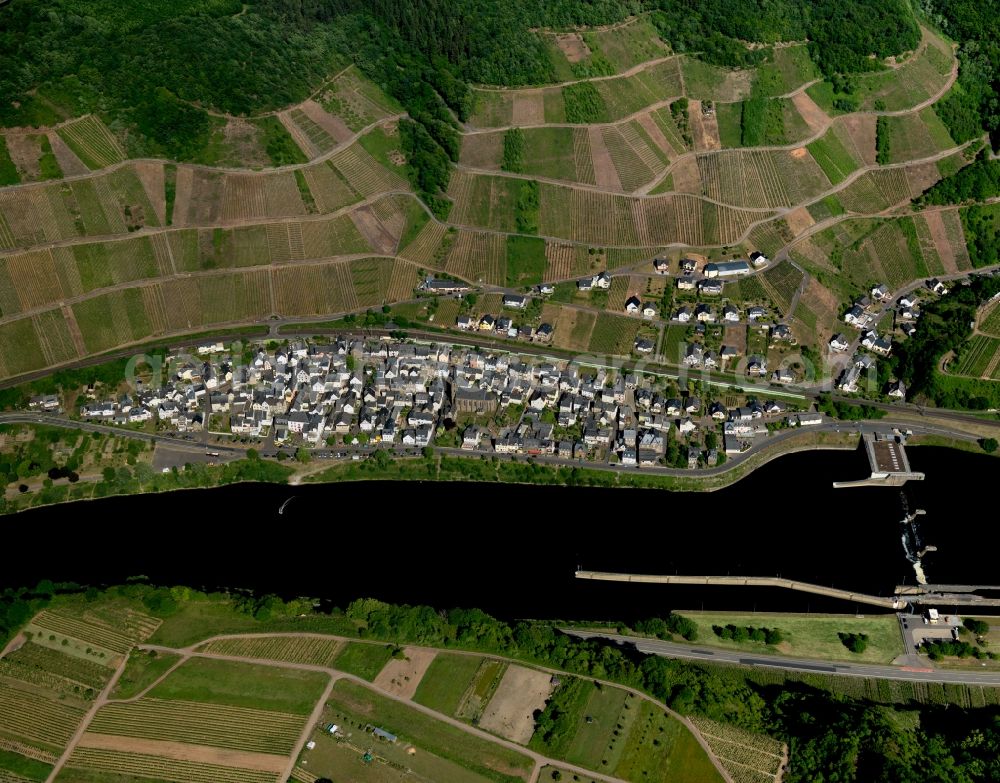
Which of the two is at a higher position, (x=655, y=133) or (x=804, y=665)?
(x=655, y=133)

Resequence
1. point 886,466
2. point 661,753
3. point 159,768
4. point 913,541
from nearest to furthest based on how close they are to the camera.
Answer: point 661,753, point 159,768, point 913,541, point 886,466

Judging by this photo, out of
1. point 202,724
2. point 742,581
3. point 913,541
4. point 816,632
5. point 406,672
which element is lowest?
point 202,724

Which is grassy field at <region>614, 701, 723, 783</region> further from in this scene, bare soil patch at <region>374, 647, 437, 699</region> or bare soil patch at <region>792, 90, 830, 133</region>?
bare soil patch at <region>792, 90, 830, 133</region>

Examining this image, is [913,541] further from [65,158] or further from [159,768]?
[65,158]

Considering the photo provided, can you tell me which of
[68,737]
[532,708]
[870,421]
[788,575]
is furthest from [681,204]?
[68,737]

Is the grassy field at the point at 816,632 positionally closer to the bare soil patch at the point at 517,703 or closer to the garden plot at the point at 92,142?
the bare soil patch at the point at 517,703

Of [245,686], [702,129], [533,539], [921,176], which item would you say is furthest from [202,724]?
[921,176]
